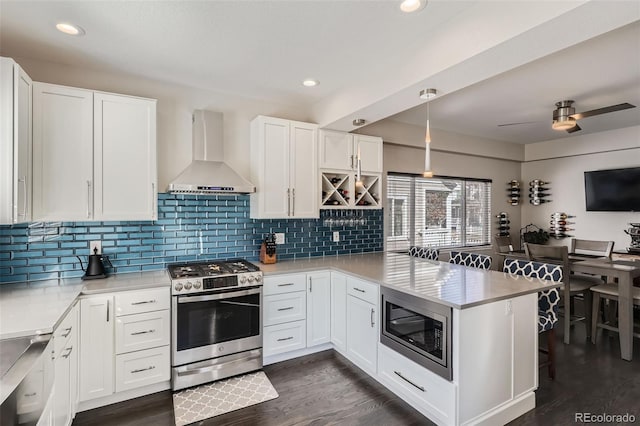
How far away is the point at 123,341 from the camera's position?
240 centimetres

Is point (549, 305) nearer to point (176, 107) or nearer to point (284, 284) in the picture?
point (284, 284)

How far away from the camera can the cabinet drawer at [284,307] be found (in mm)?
2971

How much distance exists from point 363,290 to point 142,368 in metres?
1.89

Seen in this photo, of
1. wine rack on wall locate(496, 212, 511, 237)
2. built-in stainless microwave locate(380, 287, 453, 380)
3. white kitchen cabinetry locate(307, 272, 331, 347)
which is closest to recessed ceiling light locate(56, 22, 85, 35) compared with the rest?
white kitchen cabinetry locate(307, 272, 331, 347)

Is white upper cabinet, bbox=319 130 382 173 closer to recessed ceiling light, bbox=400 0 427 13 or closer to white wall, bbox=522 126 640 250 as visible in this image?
recessed ceiling light, bbox=400 0 427 13

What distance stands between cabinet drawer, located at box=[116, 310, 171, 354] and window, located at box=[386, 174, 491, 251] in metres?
2.97

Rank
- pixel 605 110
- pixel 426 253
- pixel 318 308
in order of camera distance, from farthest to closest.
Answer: pixel 426 253 < pixel 318 308 < pixel 605 110

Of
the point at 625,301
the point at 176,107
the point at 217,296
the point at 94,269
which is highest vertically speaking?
the point at 176,107

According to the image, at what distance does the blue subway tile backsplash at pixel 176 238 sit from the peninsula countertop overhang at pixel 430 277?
31 centimetres

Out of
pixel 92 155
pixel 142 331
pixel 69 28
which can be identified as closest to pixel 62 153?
pixel 92 155

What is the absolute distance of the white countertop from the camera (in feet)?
5.32

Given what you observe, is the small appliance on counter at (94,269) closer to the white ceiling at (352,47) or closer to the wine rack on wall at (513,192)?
the white ceiling at (352,47)

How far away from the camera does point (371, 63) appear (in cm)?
261

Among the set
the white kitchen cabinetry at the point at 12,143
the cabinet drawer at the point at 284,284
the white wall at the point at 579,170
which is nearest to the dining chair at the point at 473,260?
the cabinet drawer at the point at 284,284
